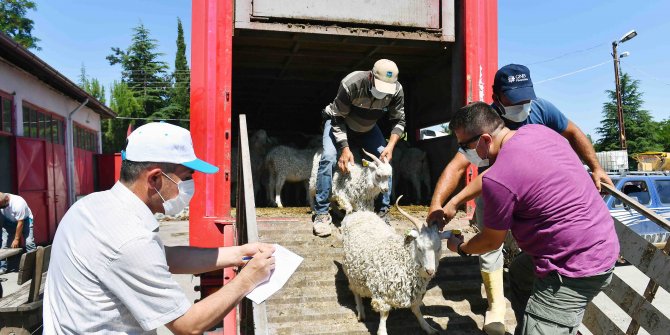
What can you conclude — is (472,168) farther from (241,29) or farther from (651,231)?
(651,231)

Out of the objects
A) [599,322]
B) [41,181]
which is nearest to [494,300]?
[599,322]

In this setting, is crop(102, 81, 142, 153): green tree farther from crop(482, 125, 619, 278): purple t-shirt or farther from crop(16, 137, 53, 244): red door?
crop(482, 125, 619, 278): purple t-shirt

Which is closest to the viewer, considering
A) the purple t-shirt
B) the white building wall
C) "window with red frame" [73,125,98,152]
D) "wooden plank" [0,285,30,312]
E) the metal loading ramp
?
the purple t-shirt

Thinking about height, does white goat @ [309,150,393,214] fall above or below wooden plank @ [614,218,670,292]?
above

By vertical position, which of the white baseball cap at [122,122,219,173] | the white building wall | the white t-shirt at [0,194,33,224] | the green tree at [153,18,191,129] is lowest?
the white t-shirt at [0,194,33,224]

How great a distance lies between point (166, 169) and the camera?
192 centimetres

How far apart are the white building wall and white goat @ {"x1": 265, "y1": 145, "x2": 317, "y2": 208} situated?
7.80 m

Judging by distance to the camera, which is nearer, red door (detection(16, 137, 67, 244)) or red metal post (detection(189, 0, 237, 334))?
red metal post (detection(189, 0, 237, 334))

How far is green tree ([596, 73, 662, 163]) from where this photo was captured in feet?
125

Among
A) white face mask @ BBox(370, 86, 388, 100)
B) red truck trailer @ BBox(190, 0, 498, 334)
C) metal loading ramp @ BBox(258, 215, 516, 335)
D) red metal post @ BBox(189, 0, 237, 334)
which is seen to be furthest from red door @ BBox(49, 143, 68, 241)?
white face mask @ BBox(370, 86, 388, 100)

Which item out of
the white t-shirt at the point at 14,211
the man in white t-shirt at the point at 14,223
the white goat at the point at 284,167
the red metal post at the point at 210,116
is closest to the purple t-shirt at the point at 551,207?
the red metal post at the point at 210,116

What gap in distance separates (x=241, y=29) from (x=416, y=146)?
446 centimetres

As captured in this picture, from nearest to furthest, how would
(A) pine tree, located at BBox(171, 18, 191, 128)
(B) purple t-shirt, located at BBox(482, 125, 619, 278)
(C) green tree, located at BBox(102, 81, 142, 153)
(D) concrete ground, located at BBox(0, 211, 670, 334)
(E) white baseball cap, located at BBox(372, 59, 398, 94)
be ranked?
(B) purple t-shirt, located at BBox(482, 125, 619, 278), (E) white baseball cap, located at BBox(372, 59, 398, 94), (D) concrete ground, located at BBox(0, 211, 670, 334), (C) green tree, located at BBox(102, 81, 142, 153), (A) pine tree, located at BBox(171, 18, 191, 128)

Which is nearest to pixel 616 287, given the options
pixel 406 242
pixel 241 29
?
pixel 406 242
